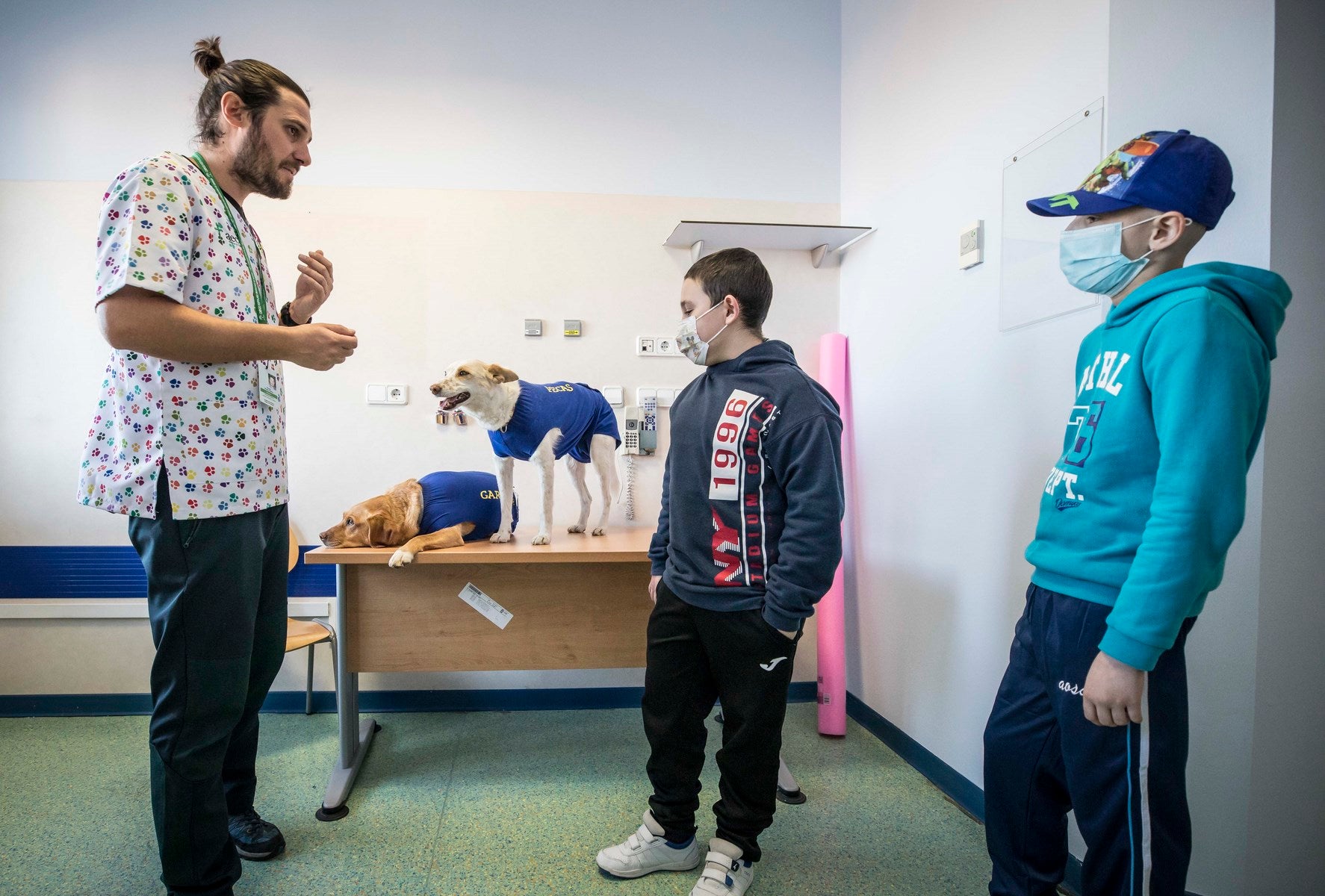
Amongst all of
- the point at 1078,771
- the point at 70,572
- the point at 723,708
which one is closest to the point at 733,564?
the point at 723,708

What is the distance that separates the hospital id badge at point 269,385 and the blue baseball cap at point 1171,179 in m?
1.64

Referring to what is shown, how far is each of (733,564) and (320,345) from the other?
3.22ft

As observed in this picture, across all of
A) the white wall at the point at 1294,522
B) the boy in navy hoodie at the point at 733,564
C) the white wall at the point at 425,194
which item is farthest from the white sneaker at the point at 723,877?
the white wall at the point at 425,194

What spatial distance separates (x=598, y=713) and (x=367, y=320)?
6.40 ft

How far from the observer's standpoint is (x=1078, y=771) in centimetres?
109

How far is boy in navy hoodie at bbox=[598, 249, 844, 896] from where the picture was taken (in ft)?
4.69

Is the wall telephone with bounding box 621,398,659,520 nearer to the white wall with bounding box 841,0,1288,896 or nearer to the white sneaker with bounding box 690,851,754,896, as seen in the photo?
the white wall with bounding box 841,0,1288,896

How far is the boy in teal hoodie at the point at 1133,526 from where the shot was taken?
37.3 inches

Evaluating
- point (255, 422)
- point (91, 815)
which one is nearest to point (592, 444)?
point (255, 422)

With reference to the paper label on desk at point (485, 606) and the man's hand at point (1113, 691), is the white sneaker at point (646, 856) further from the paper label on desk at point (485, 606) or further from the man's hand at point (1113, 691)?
the man's hand at point (1113, 691)

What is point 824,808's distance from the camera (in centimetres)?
207

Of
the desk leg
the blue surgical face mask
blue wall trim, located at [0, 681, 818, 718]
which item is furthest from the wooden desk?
the blue surgical face mask

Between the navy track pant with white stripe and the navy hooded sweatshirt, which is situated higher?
the navy hooded sweatshirt

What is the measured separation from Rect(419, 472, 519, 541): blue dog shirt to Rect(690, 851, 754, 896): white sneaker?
1.20 meters
